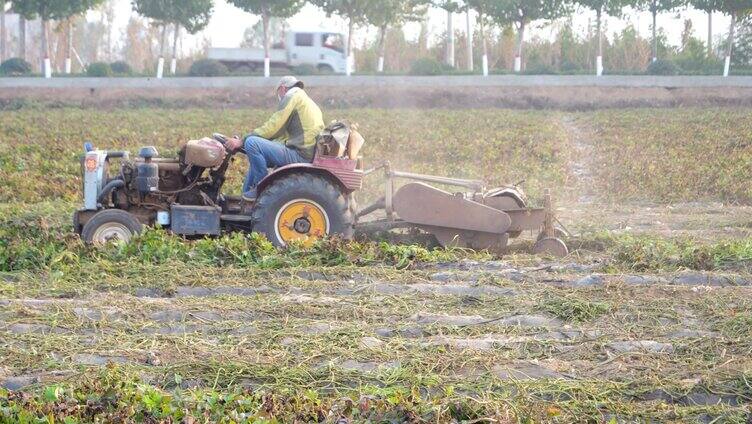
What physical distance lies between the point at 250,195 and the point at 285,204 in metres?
0.46

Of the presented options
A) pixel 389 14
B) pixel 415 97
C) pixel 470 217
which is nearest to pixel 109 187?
pixel 470 217

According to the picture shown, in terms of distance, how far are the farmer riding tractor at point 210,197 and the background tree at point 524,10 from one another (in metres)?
32.6

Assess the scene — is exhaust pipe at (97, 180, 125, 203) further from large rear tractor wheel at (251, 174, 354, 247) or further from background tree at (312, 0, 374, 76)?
background tree at (312, 0, 374, 76)

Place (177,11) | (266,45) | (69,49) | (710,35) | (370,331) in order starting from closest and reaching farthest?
(370,331) → (266,45) → (177,11) → (710,35) → (69,49)

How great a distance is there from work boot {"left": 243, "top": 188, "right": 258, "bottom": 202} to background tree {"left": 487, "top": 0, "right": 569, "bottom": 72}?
32705mm

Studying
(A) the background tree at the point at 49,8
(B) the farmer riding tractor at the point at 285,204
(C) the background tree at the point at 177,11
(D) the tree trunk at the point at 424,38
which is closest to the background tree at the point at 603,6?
(D) the tree trunk at the point at 424,38

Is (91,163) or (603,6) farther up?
(603,6)

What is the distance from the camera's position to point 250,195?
11219 mm

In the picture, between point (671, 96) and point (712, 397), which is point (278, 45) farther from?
point (712, 397)

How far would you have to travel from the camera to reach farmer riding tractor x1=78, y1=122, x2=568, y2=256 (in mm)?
10984

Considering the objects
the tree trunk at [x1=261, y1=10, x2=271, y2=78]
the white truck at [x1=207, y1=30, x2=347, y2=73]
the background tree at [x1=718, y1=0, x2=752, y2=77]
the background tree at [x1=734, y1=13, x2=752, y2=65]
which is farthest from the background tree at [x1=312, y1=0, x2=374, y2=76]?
the background tree at [x1=734, y1=13, x2=752, y2=65]

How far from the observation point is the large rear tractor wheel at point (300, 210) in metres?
11.0

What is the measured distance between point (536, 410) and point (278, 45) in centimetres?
4542

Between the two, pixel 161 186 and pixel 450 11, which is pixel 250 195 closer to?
pixel 161 186
